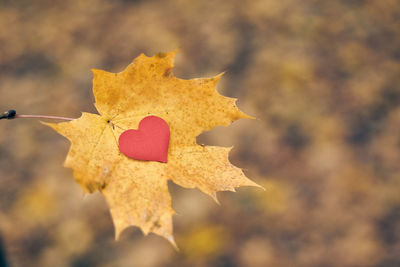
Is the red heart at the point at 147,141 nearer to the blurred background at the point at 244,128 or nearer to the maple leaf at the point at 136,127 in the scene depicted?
the maple leaf at the point at 136,127

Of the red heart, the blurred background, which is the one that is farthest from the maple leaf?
the blurred background

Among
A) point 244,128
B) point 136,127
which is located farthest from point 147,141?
point 244,128

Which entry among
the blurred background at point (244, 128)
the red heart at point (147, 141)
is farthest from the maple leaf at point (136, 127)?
the blurred background at point (244, 128)

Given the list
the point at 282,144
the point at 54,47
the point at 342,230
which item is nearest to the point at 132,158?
the point at 282,144

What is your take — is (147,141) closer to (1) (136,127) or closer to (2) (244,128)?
(1) (136,127)

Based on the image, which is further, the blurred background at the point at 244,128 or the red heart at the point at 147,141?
the blurred background at the point at 244,128

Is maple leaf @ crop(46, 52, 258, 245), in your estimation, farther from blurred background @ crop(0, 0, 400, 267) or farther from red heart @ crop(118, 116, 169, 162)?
blurred background @ crop(0, 0, 400, 267)
